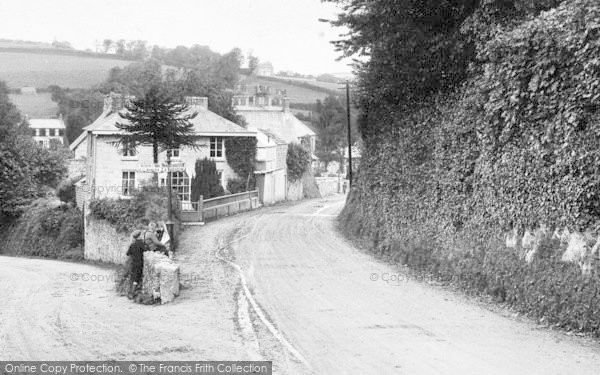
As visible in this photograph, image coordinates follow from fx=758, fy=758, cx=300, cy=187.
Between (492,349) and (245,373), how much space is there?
3515mm

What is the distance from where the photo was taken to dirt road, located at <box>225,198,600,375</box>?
975cm

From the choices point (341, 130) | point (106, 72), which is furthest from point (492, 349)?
point (106, 72)

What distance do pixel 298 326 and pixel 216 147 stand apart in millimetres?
35301

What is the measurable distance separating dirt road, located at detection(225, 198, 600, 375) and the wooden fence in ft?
53.1

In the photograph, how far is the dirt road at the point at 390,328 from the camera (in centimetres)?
975

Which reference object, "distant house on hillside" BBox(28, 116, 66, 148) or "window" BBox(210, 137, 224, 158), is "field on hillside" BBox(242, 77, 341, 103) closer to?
"distant house on hillside" BBox(28, 116, 66, 148)

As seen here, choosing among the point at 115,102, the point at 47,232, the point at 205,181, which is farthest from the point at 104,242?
the point at 115,102

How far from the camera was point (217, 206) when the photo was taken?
3931 centimetres

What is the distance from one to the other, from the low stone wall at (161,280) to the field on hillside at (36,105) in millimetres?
114683

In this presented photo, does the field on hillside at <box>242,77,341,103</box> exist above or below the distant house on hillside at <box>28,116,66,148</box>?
above

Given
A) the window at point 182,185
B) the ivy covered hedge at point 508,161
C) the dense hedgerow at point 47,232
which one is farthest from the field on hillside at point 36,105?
the ivy covered hedge at point 508,161

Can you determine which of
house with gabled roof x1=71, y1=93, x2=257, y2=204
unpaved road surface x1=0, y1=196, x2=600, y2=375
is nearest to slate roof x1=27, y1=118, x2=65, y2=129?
house with gabled roof x1=71, y1=93, x2=257, y2=204

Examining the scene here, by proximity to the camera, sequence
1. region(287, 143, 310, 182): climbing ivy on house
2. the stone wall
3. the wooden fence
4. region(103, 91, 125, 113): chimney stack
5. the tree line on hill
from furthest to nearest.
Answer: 1. the stone wall
2. region(287, 143, 310, 182): climbing ivy on house
3. region(103, 91, 125, 113): chimney stack
4. the tree line on hill
5. the wooden fence

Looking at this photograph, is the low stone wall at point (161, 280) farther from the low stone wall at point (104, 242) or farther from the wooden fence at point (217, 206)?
the wooden fence at point (217, 206)
